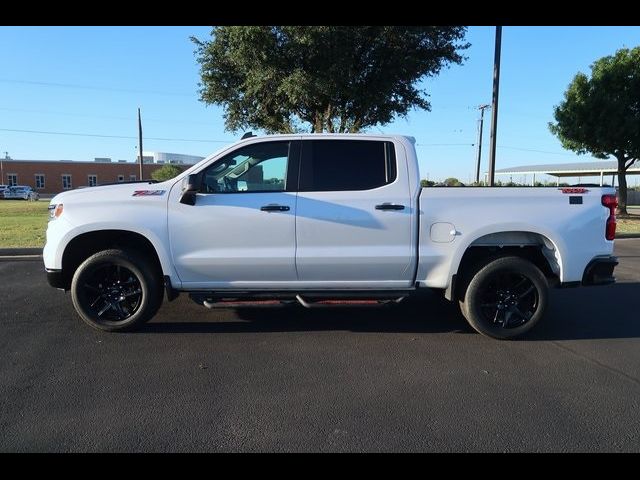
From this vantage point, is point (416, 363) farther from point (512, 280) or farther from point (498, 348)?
point (512, 280)

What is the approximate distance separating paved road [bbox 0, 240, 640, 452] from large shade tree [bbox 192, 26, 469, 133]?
9381mm

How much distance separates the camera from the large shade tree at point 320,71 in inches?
533

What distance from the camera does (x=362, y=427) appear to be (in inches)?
130

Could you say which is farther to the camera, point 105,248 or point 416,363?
point 105,248

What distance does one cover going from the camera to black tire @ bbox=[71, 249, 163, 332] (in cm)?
499

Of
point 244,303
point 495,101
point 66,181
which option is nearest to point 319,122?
point 495,101

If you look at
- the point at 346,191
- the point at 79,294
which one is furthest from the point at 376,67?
the point at 79,294

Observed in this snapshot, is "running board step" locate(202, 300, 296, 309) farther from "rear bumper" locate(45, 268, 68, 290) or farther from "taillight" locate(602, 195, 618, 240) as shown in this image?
"taillight" locate(602, 195, 618, 240)

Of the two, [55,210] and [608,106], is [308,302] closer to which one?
[55,210]

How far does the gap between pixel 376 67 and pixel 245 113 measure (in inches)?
186

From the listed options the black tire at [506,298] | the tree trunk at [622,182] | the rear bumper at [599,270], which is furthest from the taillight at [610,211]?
the tree trunk at [622,182]

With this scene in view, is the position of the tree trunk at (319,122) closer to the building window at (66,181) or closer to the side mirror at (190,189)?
the side mirror at (190,189)

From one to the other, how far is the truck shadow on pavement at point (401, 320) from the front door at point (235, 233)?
674 millimetres

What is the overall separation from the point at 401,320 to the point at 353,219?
5.09ft
